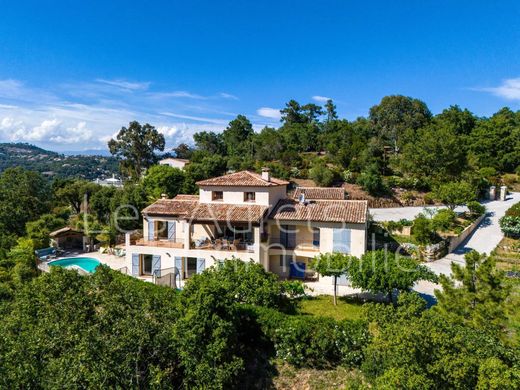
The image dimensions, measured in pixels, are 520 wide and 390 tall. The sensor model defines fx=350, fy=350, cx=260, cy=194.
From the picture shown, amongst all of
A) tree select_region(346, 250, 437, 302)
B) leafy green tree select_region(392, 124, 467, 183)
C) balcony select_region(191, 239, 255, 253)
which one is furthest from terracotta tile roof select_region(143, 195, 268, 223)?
leafy green tree select_region(392, 124, 467, 183)

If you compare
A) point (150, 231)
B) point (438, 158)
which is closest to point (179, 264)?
point (150, 231)

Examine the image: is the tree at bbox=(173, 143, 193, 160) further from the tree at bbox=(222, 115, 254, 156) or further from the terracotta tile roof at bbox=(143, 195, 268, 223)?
the terracotta tile roof at bbox=(143, 195, 268, 223)

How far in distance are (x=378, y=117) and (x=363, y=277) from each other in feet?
262

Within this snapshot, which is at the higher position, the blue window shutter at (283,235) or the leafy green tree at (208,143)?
the leafy green tree at (208,143)

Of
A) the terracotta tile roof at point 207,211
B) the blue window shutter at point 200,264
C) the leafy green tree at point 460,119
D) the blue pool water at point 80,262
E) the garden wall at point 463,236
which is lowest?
the blue pool water at point 80,262

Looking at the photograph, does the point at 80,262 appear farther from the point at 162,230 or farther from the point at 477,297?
the point at 477,297

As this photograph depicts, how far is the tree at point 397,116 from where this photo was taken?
7994cm

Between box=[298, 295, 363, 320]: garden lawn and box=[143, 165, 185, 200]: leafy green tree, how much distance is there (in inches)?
1215

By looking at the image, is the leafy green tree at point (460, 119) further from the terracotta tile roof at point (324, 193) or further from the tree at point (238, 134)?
the terracotta tile roof at point (324, 193)

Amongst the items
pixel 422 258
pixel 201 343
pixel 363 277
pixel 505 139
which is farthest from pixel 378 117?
pixel 201 343

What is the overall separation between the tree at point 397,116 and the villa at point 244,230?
58347 millimetres

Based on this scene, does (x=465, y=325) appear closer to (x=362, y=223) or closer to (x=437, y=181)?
(x=362, y=223)

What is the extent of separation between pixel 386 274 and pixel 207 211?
13.8 meters

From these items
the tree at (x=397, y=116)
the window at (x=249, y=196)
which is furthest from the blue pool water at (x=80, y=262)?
the tree at (x=397, y=116)
